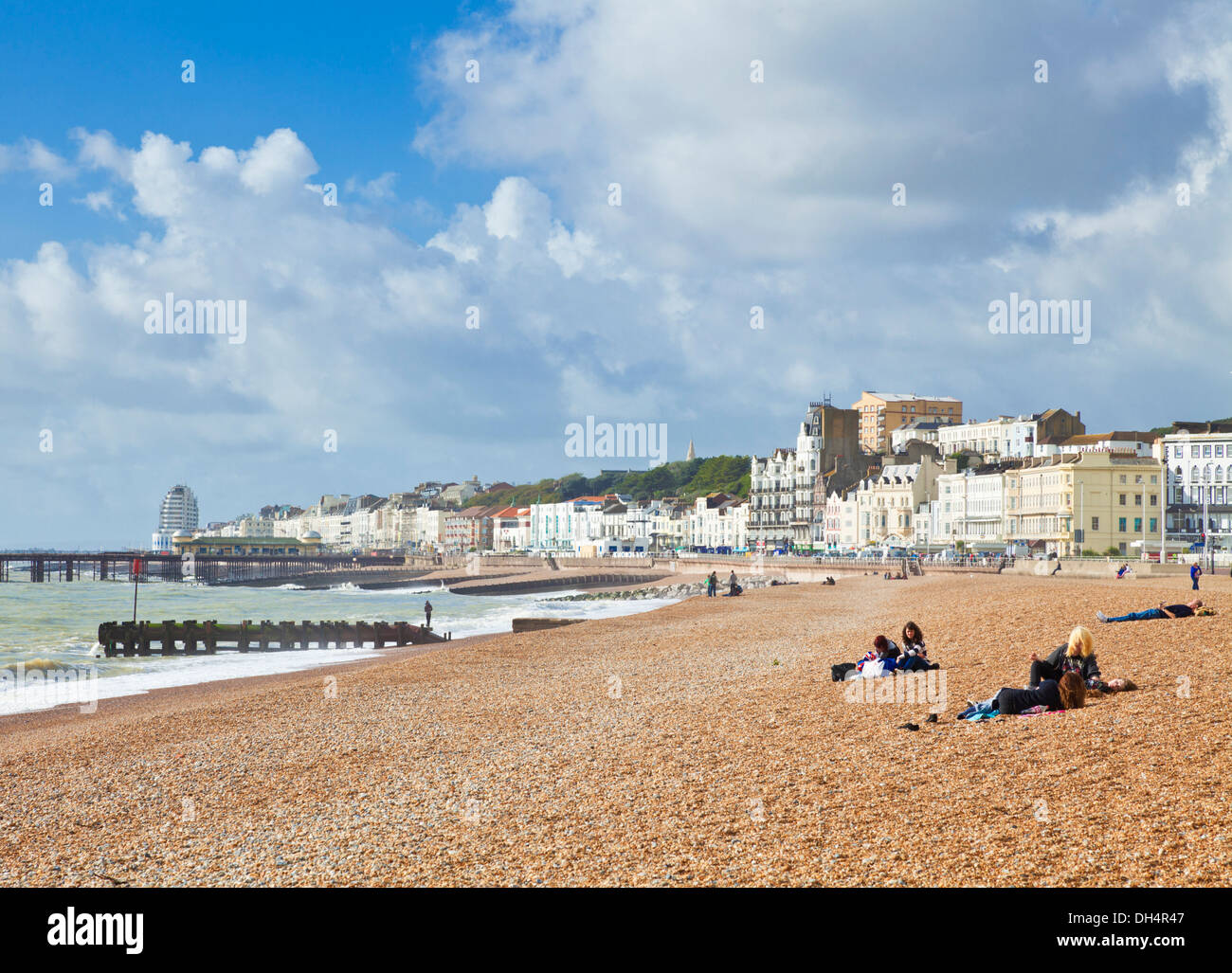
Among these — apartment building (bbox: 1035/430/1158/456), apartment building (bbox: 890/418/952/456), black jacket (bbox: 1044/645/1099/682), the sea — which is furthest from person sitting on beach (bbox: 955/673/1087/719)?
apartment building (bbox: 890/418/952/456)

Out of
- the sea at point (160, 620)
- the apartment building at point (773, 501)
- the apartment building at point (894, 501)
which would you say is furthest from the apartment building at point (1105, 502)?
the apartment building at point (773, 501)

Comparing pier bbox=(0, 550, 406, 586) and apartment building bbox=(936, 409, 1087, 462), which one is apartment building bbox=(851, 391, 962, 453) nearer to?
apartment building bbox=(936, 409, 1087, 462)

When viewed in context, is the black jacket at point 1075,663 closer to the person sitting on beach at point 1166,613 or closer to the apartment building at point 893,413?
the person sitting on beach at point 1166,613

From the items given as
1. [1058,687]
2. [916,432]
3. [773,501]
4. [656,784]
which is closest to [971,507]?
[773,501]

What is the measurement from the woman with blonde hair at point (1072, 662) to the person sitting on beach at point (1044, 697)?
0.22 meters

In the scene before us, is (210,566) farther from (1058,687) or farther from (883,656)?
(1058,687)

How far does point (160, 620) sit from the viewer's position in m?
56.4

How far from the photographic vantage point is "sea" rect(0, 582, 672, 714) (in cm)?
2567

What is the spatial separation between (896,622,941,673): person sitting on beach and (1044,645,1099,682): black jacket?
10.5ft

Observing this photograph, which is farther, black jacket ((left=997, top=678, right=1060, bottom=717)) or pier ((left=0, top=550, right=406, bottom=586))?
pier ((left=0, top=550, right=406, bottom=586))

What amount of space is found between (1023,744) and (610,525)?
162143mm

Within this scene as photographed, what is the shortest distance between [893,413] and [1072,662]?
524 feet

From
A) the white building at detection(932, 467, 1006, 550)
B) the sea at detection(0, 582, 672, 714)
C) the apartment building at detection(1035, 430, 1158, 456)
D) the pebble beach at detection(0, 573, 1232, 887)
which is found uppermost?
the apartment building at detection(1035, 430, 1158, 456)
